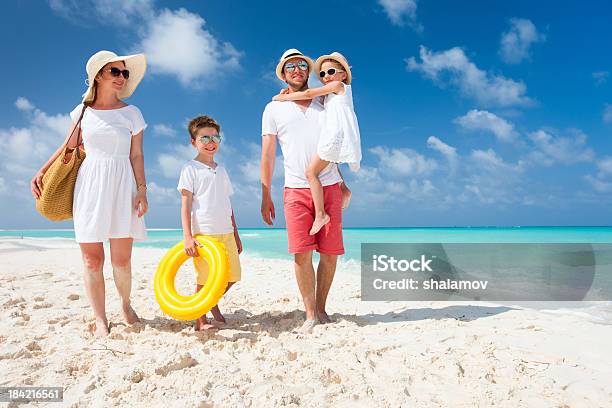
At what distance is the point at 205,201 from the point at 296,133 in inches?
34.9

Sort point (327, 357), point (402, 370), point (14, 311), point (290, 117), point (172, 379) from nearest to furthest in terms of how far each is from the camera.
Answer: point (172, 379)
point (402, 370)
point (327, 357)
point (290, 117)
point (14, 311)

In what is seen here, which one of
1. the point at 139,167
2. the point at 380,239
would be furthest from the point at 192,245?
the point at 380,239

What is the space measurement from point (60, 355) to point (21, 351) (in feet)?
0.99

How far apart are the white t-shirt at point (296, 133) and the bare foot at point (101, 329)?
5.72 feet

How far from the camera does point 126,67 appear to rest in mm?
3342

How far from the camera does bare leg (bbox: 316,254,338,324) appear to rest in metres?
3.49

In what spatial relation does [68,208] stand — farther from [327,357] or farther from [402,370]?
[402,370]

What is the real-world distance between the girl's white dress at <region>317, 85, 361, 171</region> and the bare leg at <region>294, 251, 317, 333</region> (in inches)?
31.5

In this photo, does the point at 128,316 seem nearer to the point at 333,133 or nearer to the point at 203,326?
the point at 203,326

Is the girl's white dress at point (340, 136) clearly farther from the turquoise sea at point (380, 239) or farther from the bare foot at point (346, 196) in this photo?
the turquoise sea at point (380, 239)

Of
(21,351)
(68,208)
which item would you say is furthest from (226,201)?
(21,351)

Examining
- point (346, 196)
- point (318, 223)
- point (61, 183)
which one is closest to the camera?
point (61, 183)

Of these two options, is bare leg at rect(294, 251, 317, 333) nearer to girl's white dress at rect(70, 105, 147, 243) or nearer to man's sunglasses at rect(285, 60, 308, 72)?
girl's white dress at rect(70, 105, 147, 243)

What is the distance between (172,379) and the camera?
2240mm
